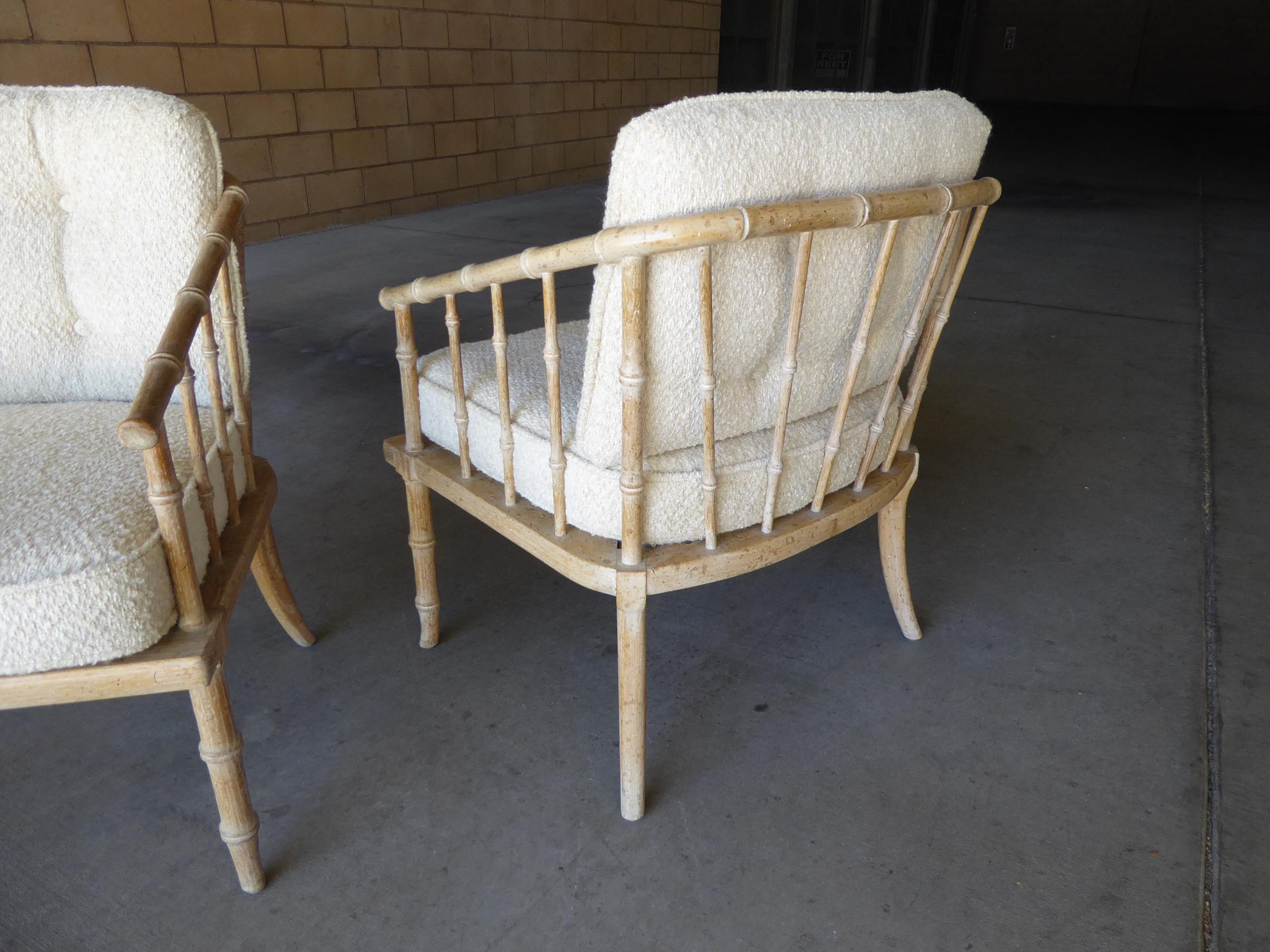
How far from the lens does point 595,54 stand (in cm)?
658

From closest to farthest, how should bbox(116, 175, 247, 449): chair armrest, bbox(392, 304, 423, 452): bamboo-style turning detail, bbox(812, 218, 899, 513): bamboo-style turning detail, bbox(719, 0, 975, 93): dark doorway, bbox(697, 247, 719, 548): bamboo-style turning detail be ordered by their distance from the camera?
bbox(116, 175, 247, 449): chair armrest
bbox(697, 247, 719, 548): bamboo-style turning detail
bbox(812, 218, 899, 513): bamboo-style turning detail
bbox(392, 304, 423, 452): bamboo-style turning detail
bbox(719, 0, 975, 93): dark doorway

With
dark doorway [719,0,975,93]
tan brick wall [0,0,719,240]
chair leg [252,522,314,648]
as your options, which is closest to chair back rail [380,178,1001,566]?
chair leg [252,522,314,648]

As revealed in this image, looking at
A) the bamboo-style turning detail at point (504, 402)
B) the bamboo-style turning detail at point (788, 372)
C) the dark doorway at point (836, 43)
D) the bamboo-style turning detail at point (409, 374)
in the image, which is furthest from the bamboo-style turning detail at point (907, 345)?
the dark doorway at point (836, 43)

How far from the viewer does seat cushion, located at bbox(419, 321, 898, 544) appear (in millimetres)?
1146

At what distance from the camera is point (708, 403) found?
105cm

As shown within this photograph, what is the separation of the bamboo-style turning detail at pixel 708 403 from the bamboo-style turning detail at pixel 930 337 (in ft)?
1.34

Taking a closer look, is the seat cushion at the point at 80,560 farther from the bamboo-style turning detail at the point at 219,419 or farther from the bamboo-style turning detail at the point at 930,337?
the bamboo-style turning detail at the point at 930,337

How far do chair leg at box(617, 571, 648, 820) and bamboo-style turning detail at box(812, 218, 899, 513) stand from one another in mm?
314

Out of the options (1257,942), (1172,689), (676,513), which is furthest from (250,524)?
(1172,689)

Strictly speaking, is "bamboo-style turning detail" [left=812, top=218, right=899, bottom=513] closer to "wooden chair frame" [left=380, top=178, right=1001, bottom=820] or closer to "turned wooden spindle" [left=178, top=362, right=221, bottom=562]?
"wooden chair frame" [left=380, top=178, right=1001, bottom=820]

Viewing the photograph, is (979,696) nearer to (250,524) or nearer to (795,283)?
(795,283)

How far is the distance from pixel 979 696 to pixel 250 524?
123cm

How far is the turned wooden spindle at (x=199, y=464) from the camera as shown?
3.30 ft

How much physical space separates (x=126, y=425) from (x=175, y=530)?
0.15 m
